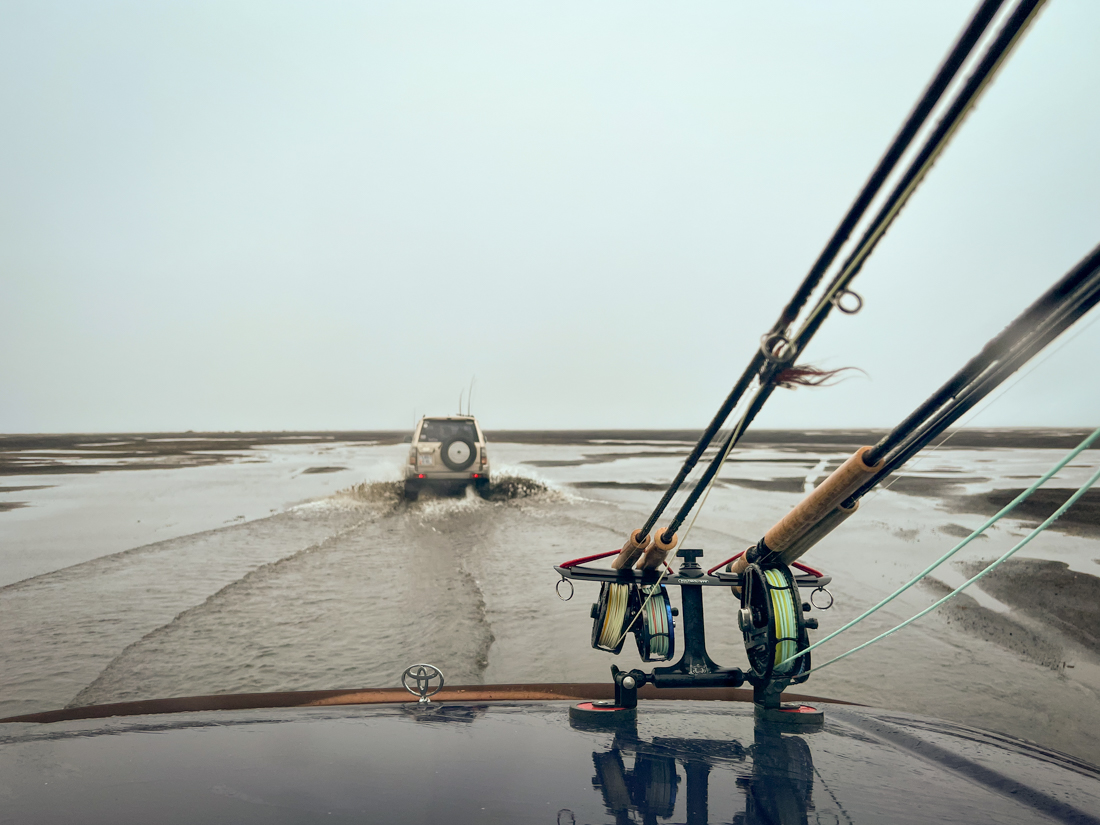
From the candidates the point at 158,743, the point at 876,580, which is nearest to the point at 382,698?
the point at 158,743

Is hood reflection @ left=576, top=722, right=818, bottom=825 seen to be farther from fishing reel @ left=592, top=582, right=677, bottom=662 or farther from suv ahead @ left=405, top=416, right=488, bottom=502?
suv ahead @ left=405, top=416, right=488, bottom=502

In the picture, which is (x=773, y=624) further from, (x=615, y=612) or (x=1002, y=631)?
(x=1002, y=631)

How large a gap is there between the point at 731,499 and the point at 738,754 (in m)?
16.3

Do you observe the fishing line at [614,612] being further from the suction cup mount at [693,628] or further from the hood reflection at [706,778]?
the hood reflection at [706,778]

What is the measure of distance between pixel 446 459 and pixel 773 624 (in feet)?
A: 41.1

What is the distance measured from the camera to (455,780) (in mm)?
1821

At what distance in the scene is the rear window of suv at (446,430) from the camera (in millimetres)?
14930

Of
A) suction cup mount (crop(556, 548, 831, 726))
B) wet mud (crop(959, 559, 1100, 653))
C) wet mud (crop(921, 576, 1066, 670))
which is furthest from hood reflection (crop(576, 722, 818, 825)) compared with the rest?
wet mud (crop(959, 559, 1100, 653))

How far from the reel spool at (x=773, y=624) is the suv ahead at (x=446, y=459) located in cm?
A: 1209

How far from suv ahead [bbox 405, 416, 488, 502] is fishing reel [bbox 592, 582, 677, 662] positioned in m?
11.5

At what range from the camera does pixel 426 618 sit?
670 centimetres

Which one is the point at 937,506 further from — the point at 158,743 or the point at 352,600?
the point at 158,743

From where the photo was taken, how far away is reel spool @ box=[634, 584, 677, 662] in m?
3.08

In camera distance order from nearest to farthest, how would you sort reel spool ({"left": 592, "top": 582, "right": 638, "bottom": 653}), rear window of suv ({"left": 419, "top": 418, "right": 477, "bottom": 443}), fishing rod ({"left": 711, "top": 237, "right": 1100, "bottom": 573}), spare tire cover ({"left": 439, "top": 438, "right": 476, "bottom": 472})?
fishing rod ({"left": 711, "top": 237, "right": 1100, "bottom": 573}) → reel spool ({"left": 592, "top": 582, "right": 638, "bottom": 653}) → spare tire cover ({"left": 439, "top": 438, "right": 476, "bottom": 472}) → rear window of suv ({"left": 419, "top": 418, "right": 477, "bottom": 443})
